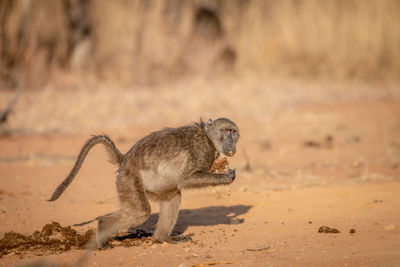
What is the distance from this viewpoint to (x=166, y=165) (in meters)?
5.27

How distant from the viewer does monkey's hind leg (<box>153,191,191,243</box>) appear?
5.32 metres

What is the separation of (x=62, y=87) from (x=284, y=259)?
1216 cm

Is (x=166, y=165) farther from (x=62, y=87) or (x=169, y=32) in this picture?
(x=169, y=32)

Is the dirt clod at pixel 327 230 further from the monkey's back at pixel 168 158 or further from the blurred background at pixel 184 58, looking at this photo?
the blurred background at pixel 184 58

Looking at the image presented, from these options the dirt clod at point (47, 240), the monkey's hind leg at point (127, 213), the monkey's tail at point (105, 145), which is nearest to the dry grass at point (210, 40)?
the dirt clod at point (47, 240)

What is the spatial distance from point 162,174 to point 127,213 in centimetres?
53

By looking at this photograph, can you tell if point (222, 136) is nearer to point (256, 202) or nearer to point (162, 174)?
point (162, 174)

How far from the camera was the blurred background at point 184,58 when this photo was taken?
548 inches

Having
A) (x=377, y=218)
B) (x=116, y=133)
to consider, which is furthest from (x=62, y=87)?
(x=377, y=218)

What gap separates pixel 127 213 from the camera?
16.6 ft

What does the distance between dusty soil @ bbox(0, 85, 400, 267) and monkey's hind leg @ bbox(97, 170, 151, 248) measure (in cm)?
23

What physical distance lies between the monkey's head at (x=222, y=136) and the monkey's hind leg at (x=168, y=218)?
26.5 inches

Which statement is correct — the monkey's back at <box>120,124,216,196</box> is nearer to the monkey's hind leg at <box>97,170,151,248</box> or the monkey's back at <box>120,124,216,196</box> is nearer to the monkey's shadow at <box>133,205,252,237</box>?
the monkey's hind leg at <box>97,170,151,248</box>

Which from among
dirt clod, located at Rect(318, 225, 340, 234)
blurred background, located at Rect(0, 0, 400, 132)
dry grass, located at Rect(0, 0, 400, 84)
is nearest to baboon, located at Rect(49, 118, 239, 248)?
dirt clod, located at Rect(318, 225, 340, 234)
